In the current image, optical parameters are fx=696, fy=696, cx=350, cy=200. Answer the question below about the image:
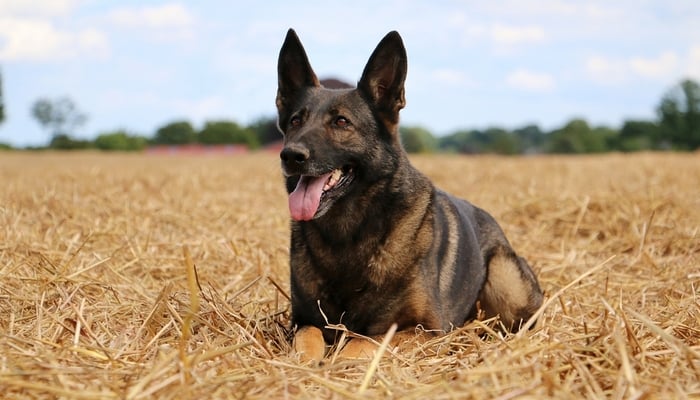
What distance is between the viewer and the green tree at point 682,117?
76.7 meters

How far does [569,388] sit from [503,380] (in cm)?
26

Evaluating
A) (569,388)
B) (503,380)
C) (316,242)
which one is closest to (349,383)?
(503,380)

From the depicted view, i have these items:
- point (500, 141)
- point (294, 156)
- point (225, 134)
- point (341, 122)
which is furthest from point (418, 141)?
point (294, 156)

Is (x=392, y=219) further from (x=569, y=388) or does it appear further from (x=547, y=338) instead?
(x=569, y=388)

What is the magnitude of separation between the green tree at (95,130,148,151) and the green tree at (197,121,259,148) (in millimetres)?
4912

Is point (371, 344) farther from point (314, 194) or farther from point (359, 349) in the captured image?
point (314, 194)

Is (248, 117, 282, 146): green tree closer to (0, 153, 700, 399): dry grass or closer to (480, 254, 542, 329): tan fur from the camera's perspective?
(0, 153, 700, 399): dry grass

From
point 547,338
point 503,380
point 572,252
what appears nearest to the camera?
point 503,380

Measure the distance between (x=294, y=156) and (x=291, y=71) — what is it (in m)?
1.03

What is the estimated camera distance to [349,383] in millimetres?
2949

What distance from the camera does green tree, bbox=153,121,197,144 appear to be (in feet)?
166

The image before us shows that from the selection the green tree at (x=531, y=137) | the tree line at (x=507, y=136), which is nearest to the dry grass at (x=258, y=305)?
the tree line at (x=507, y=136)

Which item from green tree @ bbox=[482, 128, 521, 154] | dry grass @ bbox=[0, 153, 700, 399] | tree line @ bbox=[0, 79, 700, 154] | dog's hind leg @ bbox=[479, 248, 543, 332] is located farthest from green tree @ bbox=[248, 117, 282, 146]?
dog's hind leg @ bbox=[479, 248, 543, 332]

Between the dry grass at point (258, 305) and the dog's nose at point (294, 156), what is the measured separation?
2.65 feet
